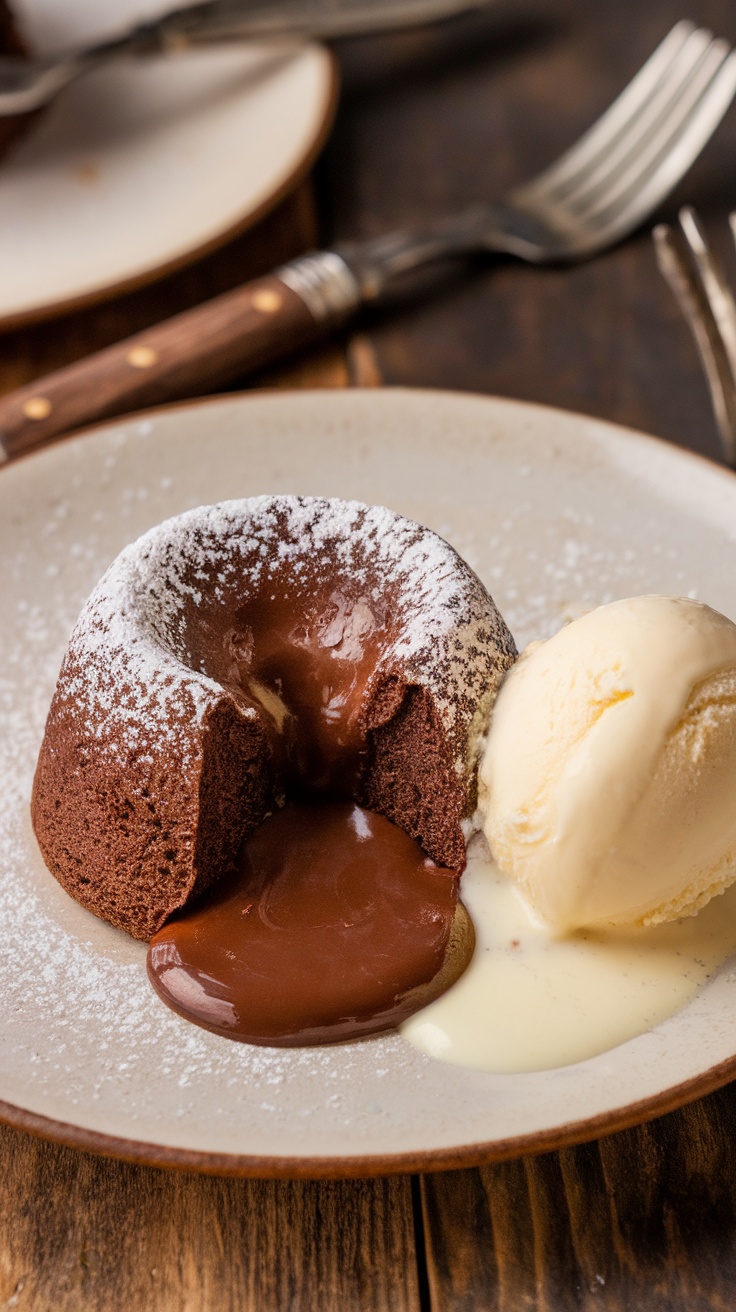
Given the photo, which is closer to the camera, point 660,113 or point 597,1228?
point 597,1228

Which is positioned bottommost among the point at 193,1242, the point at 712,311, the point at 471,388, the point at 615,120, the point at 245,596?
the point at 193,1242

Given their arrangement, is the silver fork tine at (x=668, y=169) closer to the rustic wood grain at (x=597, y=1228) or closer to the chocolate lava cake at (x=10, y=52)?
the chocolate lava cake at (x=10, y=52)

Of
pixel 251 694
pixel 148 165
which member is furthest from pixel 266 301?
pixel 251 694

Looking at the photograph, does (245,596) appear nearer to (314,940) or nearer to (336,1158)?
(314,940)

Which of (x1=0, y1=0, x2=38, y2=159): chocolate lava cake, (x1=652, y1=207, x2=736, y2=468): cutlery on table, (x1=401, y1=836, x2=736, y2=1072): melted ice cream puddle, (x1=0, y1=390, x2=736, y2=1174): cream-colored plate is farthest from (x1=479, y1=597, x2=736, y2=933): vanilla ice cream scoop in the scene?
(x1=0, y1=0, x2=38, y2=159): chocolate lava cake

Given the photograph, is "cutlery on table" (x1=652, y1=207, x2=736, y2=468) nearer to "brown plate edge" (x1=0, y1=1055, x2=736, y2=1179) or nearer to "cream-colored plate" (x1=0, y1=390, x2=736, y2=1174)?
"cream-colored plate" (x1=0, y1=390, x2=736, y2=1174)

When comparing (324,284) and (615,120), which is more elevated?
(615,120)

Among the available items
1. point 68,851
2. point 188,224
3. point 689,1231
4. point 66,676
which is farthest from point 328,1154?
point 188,224
